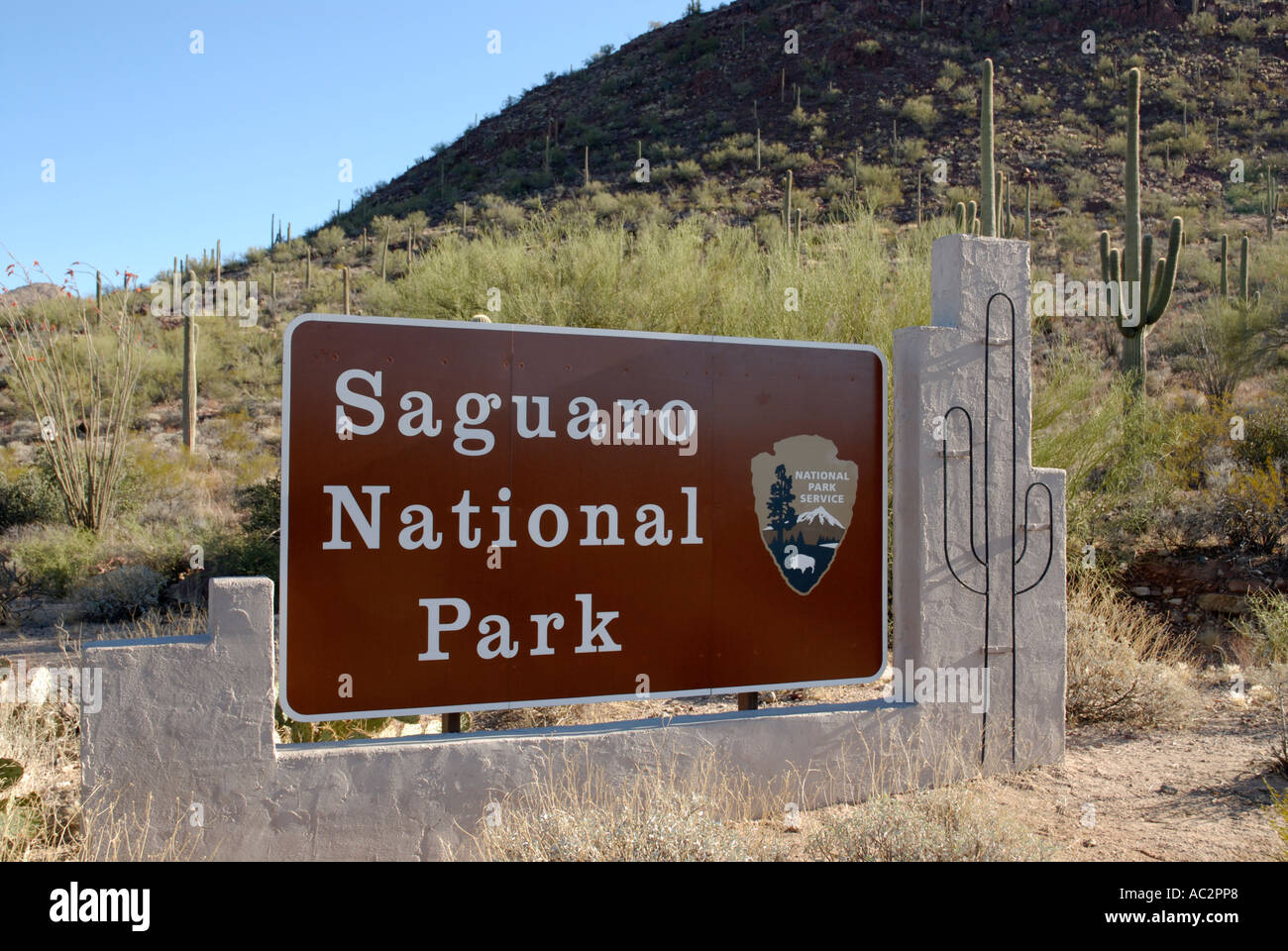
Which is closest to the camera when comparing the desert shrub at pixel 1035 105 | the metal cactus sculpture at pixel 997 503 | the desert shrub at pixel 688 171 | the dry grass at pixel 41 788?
the dry grass at pixel 41 788

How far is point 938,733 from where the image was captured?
219 inches

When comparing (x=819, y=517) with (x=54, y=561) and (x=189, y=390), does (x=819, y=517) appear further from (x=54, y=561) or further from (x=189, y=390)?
(x=189, y=390)

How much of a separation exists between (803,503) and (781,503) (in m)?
0.15

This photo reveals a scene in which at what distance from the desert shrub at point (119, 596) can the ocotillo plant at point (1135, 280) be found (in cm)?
1424

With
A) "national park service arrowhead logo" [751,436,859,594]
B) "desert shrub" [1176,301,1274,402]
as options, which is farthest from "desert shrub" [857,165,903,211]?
"national park service arrowhead logo" [751,436,859,594]

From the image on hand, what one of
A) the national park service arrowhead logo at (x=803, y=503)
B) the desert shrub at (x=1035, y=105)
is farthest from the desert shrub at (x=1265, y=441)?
the desert shrub at (x=1035, y=105)

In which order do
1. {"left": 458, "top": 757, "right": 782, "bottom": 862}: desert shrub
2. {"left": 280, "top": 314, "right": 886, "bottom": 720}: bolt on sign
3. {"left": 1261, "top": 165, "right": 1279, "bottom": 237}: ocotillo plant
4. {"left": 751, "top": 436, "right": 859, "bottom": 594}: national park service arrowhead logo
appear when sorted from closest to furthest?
1. {"left": 458, "top": 757, "right": 782, "bottom": 862}: desert shrub
2. {"left": 280, "top": 314, "right": 886, "bottom": 720}: bolt on sign
3. {"left": 751, "top": 436, "right": 859, "bottom": 594}: national park service arrowhead logo
4. {"left": 1261, "top": 165, "right": 1279, "bottom": 237}: ocotillo plant

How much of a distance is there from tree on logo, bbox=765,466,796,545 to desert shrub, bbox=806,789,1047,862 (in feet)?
5.15

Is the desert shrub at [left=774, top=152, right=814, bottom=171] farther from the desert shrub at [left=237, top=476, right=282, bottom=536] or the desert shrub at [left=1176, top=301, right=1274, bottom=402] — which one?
the desert shrub at [left=237, top=476, right=282, bottom=536]

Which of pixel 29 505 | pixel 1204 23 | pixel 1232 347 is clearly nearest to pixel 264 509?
pixel 29 505

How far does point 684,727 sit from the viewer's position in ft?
16.6

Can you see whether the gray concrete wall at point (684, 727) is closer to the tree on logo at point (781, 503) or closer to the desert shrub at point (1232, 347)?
the tree on logo at point (781, 503)

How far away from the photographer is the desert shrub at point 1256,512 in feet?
37.6

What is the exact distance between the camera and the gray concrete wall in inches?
169
